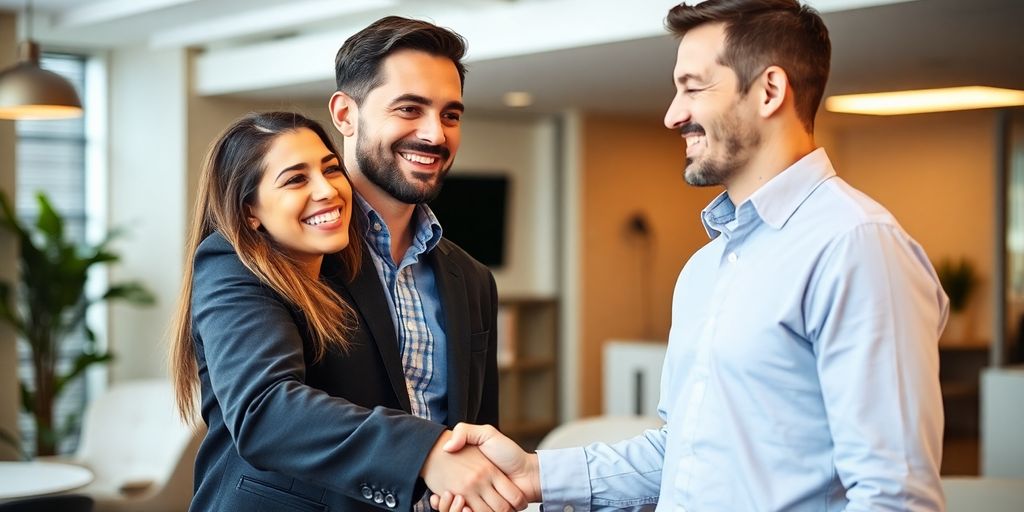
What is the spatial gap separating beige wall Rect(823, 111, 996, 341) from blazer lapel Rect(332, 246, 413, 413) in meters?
8.24

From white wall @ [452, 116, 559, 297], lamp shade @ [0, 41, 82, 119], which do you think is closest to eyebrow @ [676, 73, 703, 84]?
lamp shade @ [0, 41, 82, 119]

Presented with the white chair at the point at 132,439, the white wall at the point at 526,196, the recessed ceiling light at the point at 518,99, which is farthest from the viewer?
the white wall at the point at 526,196

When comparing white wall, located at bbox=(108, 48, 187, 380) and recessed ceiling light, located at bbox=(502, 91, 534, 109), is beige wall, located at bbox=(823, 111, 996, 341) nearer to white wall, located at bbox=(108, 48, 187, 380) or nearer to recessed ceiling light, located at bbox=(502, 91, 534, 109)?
recessed ceiling light, located at bbox=(502, 91, 534, 109)

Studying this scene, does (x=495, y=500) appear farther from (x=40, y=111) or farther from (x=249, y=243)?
(x=40, y=111)

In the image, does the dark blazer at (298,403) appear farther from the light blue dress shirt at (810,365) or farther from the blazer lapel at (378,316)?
the light blue dress shirt at (810,365)

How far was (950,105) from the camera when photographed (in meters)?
7.04

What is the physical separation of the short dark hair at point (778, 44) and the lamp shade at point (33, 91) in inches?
138

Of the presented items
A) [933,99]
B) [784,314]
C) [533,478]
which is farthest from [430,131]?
[933,99]

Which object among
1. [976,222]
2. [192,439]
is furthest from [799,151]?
[976,222]

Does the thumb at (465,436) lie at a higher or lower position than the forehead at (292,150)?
lower

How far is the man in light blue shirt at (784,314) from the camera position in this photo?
4.65ft

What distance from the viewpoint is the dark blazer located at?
1.68 metres

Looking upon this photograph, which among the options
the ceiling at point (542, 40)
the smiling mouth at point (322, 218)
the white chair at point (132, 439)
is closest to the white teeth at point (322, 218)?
the smiling mouth at point (322, 218)

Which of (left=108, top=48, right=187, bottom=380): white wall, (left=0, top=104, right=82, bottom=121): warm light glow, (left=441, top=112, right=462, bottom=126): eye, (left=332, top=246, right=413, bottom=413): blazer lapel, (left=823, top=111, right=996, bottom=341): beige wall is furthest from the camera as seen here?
(left=823, top=111, right=996, bottom=341): beige wall
